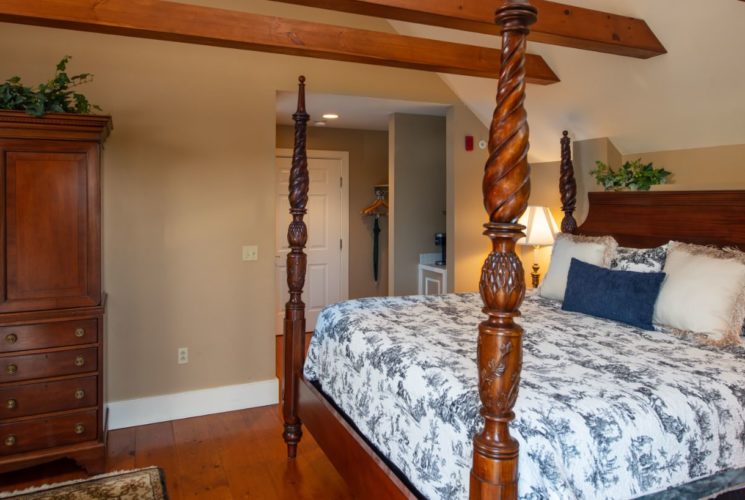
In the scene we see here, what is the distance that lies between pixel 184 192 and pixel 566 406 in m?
2.92

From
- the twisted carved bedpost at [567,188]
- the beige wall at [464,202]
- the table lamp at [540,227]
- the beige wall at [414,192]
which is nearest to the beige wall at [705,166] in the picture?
the twisted carved bedpost at [567,188]

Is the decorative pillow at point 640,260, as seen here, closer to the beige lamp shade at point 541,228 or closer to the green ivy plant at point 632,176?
the green ivy plant at point 632,176

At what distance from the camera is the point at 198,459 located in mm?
3135

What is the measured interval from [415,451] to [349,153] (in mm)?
4746

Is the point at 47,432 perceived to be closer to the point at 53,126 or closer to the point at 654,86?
the point at 53,126

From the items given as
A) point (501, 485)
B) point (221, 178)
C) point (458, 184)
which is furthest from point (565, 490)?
point (458, 184)

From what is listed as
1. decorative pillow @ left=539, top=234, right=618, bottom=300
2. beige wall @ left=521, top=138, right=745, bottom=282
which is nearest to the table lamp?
beige wall @ left=521, top=138, right=745, bottom=282

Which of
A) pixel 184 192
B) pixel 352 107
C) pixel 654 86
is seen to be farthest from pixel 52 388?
pixel 654 86

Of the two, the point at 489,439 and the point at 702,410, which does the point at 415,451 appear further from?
the point at 702,410

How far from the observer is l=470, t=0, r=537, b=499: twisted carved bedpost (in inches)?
49.4

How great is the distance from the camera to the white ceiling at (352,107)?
169 inches

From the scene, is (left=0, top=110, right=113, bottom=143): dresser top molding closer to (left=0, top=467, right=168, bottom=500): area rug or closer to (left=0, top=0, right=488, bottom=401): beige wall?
(left=0, top=0, right=488, bottom=401): beige wall

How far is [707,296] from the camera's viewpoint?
97.3 inches

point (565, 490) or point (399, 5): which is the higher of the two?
point (399, 5)
